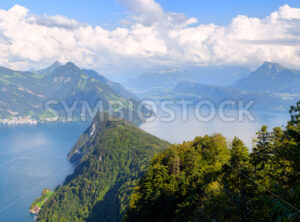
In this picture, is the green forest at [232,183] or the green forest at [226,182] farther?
the green forest at [226,182]

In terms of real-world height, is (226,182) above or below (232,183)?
below

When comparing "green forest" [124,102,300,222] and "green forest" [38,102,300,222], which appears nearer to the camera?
"green forest" [124,102,300,222]

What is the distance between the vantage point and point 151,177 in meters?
41.4

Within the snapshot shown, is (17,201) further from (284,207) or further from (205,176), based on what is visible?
(284,207)

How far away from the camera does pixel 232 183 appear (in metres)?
23.8

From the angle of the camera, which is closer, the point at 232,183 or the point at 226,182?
the point at 232,183

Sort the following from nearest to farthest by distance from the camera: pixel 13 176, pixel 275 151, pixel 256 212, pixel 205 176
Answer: pixel 256 212
pixel 275 151
pixel 205 176
pixel 13 176

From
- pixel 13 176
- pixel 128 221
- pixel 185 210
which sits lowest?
pixel 13 176

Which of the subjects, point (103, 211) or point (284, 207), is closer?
point (284, 207)

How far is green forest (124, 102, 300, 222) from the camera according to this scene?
45.4ft

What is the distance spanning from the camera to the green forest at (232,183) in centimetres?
1385

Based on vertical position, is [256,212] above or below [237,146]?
below

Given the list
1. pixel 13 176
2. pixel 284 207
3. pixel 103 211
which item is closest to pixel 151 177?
pixel 284 207

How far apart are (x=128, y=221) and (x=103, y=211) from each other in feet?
386
